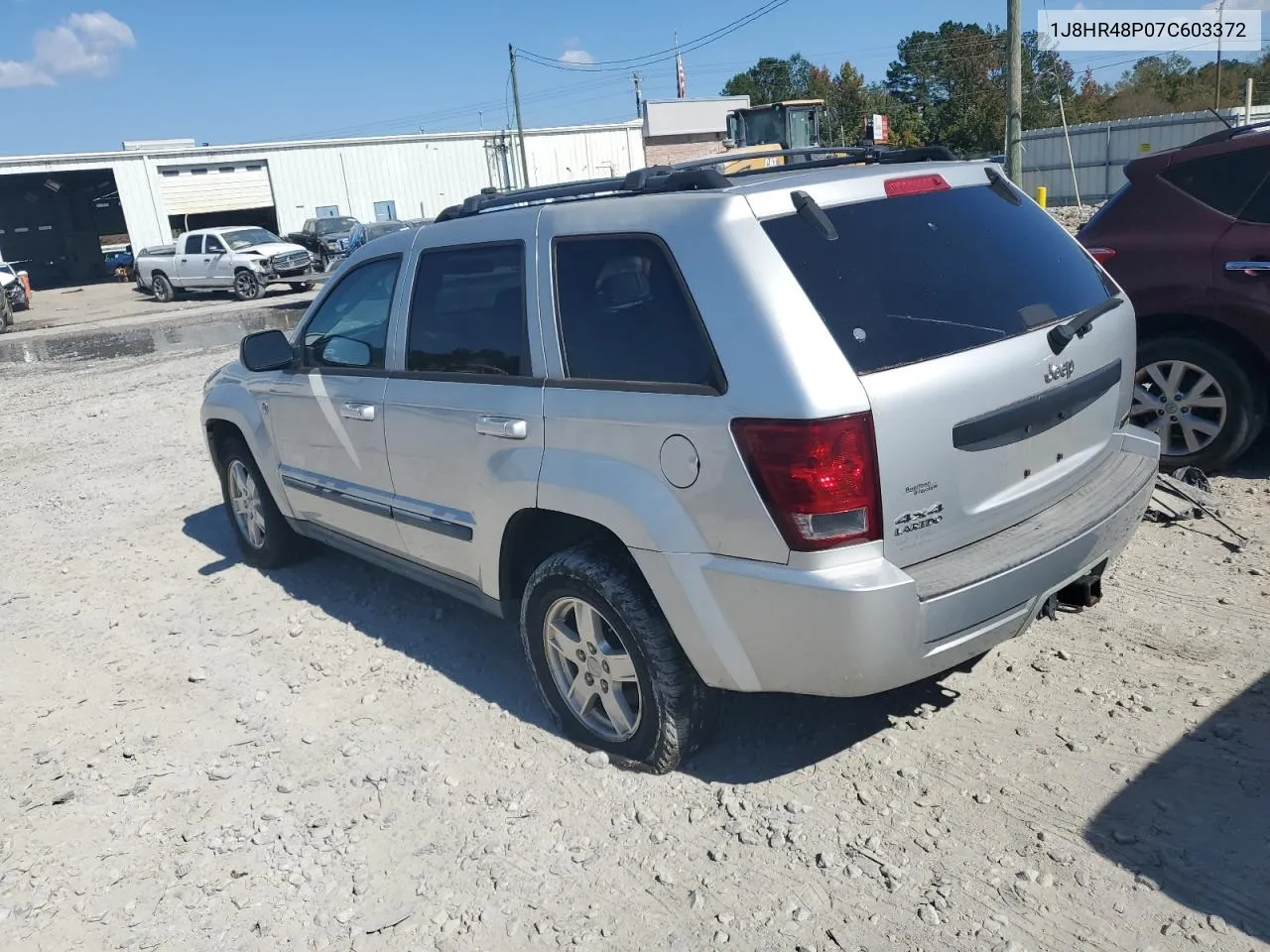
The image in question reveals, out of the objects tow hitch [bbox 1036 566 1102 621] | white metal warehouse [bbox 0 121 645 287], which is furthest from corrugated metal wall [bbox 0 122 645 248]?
tow hitch [bbox 1036 566 1102 621]

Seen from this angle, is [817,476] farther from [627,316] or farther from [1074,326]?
[1074,326]

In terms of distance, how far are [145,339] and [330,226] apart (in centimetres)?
1613

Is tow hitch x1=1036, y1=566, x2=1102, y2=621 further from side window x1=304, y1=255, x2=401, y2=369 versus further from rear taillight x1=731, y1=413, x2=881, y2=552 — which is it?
side window x1=304, y1=255, x2=401, y2=369

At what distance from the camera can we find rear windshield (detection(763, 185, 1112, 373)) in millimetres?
2908

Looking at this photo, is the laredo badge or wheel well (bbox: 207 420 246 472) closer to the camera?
the laredo badge

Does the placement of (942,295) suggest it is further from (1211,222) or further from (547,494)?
(1211,222)

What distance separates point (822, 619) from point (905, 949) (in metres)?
0.85

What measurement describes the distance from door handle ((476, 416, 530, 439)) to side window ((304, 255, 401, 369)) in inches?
35.1

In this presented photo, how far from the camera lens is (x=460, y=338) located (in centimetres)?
394

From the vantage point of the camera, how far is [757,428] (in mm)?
2795

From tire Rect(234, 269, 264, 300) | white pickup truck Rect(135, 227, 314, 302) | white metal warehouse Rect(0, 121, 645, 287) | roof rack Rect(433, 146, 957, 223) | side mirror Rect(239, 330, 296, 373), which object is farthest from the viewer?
white metal warehouse Rect(0, 121, 645, 287)

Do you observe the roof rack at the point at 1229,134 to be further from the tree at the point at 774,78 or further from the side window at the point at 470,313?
the tree at the point at 774,78

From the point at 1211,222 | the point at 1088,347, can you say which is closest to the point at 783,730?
the point at 1088,347

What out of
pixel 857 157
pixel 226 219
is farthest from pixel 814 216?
pixel 226 219
